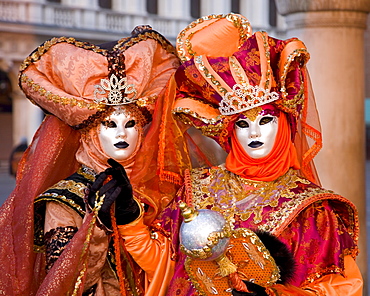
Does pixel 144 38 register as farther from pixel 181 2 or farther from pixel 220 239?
pixel 181 2

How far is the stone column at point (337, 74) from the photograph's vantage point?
4.93 m

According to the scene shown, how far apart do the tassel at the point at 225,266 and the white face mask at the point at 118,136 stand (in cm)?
76

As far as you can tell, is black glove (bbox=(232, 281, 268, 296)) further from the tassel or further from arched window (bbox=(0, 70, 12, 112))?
arched window (bbox=(0, 70, 12, 112))

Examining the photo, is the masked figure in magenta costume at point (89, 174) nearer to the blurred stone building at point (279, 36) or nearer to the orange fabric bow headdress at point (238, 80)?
the orange fabric bow headdress at point (238, 80)

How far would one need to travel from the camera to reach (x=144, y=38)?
11.0 feet

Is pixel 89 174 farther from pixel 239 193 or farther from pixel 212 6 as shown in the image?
pixel 212 6

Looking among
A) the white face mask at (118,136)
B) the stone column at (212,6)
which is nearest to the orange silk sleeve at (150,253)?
the white face mask at (118,136)

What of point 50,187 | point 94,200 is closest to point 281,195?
point 94,200

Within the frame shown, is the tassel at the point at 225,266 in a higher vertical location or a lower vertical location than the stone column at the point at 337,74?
lower

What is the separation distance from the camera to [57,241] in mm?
3145

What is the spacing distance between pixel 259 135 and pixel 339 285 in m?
0.59

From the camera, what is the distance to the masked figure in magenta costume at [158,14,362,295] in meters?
2.88

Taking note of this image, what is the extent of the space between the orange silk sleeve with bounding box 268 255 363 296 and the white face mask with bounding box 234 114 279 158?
47cm

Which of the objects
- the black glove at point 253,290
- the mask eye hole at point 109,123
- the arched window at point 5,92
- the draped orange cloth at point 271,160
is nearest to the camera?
the black glove at point 253,290
